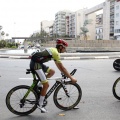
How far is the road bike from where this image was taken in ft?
16.6

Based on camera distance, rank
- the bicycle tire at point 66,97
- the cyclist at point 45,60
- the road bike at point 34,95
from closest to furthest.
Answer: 1. the cyclist at point 45,60
2. the road bike at point 34,95
3. the bicycle tire at point 66,97

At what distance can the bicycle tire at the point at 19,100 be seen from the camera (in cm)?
508

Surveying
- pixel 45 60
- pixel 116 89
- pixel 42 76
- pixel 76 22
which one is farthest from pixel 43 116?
pixel 76 22

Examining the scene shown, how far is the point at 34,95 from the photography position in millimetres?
5105

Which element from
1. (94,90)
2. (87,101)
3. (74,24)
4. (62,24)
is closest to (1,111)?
(87,101)

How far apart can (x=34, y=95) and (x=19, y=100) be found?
342mm

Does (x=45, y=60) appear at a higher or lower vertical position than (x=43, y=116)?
higher

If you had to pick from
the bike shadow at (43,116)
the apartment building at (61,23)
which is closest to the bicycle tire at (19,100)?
the bike shadow at (43,116)

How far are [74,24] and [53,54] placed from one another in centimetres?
13476

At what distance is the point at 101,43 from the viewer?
2048 inches

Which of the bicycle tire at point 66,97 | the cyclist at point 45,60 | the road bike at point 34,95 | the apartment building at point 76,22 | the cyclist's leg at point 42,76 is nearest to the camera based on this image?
the cyclist at point 45,60

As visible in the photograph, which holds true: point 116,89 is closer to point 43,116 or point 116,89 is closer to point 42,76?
point 43,116

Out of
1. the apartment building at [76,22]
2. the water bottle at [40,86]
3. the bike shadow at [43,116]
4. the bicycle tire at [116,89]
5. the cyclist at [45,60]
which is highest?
the apartment building at [76,22]

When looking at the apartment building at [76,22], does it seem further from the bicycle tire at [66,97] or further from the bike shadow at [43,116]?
the bike shadow at [43,116]
